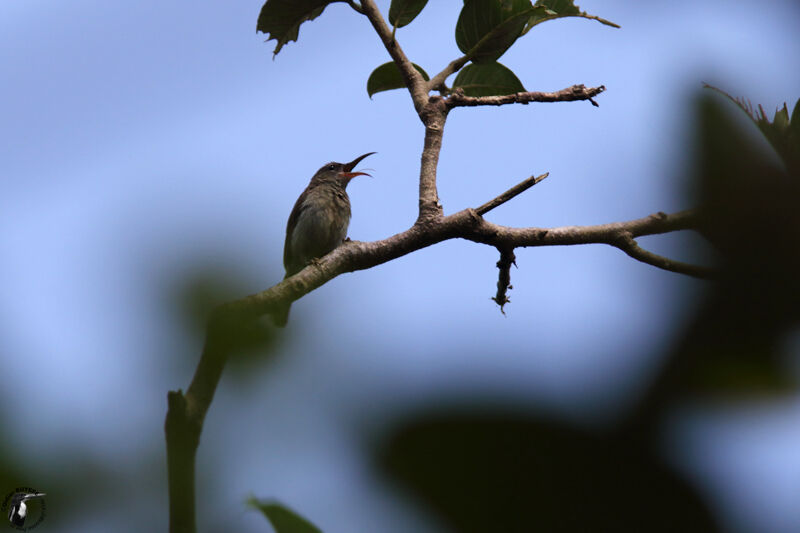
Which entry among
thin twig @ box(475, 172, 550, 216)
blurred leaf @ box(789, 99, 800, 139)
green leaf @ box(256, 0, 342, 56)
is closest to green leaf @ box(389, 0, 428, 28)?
green leaf @ box(256, 0, 342, 56)

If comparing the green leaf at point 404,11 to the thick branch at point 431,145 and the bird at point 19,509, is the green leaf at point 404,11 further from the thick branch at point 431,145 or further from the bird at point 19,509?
the bird at point 19,509

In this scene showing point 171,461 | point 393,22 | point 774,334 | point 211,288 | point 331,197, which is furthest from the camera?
point 331,197

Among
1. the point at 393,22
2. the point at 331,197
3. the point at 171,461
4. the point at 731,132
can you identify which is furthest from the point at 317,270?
the point at 331,197

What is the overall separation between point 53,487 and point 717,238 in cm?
51

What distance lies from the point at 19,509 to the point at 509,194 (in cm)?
320

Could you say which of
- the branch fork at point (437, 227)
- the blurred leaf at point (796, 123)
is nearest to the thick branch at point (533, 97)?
the branch fork at point (437, 227)

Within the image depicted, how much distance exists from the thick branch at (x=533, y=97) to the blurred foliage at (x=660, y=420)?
10.6 feet

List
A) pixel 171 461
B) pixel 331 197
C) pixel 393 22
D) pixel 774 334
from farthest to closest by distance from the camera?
pixel 331 197, pixel 393 22, pixel 171 461, pixel 774 334

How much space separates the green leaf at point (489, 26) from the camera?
423 centimetres

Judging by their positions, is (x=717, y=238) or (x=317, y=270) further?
(x=317, y=270)

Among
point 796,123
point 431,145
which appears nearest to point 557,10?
point 431,145

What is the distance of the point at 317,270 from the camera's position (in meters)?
3.40

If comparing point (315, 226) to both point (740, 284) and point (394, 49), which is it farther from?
point (740, 284)

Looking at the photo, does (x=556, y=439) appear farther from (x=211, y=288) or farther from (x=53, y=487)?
(x=53, y=487)
